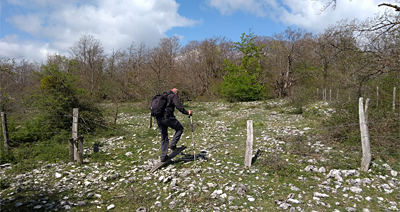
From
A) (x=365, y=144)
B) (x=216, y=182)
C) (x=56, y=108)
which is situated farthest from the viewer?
(x=56, y=108)

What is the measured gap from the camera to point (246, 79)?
32406mm

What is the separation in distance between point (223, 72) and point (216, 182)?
38440mm

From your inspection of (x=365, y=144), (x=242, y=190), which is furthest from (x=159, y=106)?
(x=365, y=144)

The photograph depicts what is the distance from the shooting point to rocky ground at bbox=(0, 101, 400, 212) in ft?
17.6

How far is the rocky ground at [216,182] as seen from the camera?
5.37 meters

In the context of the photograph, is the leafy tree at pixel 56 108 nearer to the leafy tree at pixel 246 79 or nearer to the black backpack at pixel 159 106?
the black backpack at pixel 159 106

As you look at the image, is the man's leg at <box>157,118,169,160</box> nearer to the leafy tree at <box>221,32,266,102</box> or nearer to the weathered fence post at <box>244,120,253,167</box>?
the weathered fence post at <box>244,120,253,167</box>

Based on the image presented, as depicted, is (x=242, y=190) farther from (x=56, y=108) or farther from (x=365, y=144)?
(x=56, y=108)

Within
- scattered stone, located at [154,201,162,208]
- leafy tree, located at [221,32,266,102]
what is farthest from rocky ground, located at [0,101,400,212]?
leafy tree, located at [221,32,266,102]

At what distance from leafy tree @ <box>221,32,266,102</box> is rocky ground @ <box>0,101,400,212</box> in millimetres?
22334

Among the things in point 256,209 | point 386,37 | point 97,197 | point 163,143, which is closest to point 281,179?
point 256,209

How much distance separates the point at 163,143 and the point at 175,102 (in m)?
1.49

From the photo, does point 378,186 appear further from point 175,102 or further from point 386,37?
point 386,37

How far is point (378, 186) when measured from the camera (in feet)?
19.2
